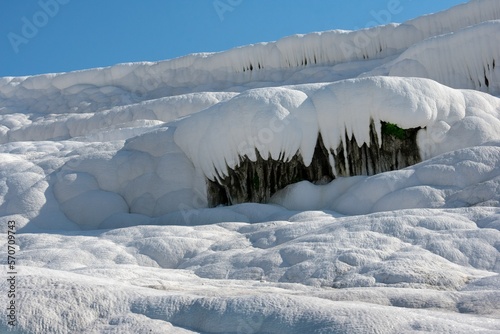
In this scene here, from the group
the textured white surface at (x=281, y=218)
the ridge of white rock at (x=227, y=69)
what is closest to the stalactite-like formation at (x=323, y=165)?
the textured white surface at (x=281, y=218)

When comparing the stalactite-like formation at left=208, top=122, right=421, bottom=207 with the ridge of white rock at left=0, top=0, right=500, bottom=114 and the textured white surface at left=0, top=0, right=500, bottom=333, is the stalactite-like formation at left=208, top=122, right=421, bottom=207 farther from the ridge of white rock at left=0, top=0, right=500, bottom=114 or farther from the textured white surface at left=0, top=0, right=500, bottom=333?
the ridge of white rock at left=0, top=0, right=500, bottom=114

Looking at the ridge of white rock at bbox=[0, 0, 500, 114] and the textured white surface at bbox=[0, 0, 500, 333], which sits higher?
the ridge of white rock at bbox=[0, 0, 500, 114]

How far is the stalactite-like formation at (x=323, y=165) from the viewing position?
1017 cm

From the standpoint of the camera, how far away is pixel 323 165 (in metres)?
10.4

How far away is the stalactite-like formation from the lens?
1017 centimetres

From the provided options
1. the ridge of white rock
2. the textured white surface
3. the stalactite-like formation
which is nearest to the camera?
the textured white surface

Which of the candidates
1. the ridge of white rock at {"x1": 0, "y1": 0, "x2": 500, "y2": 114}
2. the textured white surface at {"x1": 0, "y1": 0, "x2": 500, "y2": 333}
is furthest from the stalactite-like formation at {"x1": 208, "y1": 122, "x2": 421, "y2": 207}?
the ridge of white rock at {"x1": 0, "y1": 0, "x2": 500, "y2": 114}

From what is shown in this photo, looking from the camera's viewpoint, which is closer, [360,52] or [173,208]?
[173,208]

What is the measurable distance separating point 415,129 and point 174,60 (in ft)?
54.8

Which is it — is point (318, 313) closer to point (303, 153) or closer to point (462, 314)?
point (462, 314)

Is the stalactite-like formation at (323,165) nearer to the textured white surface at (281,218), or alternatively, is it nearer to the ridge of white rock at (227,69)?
the textured white surface at (281,218)

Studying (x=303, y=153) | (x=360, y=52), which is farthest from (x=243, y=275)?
(x=360, y=52)

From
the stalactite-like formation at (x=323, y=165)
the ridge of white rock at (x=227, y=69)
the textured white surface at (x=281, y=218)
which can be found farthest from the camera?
the ridge of white rock at (x=227, y=69)

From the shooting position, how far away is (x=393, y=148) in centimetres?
1016
